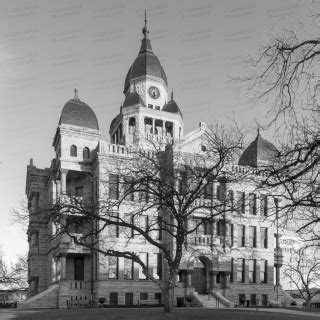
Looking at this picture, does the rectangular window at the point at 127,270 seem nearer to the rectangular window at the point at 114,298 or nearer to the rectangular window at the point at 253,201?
the rectangular window at the point at 114,298

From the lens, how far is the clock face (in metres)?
64.5

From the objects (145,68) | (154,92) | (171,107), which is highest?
(145,68)

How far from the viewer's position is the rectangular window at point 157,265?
4778cm

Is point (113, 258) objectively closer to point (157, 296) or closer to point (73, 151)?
point (157, 296)

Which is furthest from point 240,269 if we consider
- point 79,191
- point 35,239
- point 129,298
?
point 35,239

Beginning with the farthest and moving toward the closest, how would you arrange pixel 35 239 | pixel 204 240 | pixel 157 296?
pixel 35 239 < pixel 204 240 < pixel 157 296

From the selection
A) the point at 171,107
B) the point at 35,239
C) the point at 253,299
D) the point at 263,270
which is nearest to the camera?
the point at 253,299

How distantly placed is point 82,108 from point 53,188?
8865mm

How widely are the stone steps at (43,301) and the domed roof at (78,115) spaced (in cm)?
1610

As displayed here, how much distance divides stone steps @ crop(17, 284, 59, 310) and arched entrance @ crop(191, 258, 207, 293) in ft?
43.8

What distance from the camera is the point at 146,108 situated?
59281 millimetres

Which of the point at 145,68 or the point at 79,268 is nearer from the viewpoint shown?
the point at 79,268

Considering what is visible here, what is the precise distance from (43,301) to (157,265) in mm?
11109

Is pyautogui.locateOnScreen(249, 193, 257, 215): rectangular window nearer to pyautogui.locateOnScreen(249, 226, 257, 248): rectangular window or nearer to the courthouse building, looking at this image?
the courthouse building
